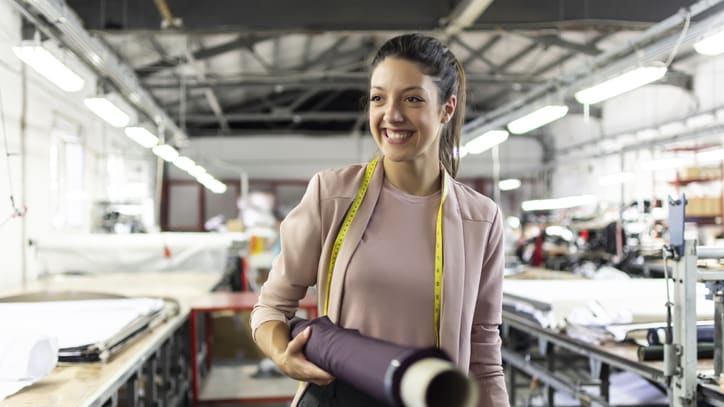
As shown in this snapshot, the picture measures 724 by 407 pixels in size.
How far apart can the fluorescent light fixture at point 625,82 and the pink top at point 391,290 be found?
3.42m

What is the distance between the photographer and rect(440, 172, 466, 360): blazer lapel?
41.0 inches

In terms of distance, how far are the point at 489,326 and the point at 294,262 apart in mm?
383

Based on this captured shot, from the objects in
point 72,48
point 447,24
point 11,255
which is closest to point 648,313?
point 447,24

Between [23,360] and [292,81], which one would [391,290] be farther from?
[292,81]

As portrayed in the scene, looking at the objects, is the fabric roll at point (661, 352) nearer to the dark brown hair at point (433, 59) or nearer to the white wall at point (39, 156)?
the dark brown hair at point (433, 59)

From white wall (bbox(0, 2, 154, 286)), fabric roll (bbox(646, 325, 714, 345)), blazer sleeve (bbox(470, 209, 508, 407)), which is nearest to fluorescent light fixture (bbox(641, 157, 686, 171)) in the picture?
fabric roll (bbox(646, 325, 714, 345))

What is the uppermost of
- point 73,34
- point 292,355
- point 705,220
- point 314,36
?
point 314,36

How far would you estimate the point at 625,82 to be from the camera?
4.12m

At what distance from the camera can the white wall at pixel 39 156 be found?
4625 millimetres

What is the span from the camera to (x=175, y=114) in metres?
Answer: 13.1

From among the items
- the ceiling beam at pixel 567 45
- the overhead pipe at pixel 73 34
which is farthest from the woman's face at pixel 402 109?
the ceiling beam at pixel 567 45

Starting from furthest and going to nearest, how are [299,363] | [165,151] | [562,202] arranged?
[562,202] < [165,151] < [299,363]

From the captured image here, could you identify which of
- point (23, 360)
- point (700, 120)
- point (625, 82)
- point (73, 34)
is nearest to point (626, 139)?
point (700, 120)

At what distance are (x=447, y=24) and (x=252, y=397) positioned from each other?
11.6 feet
